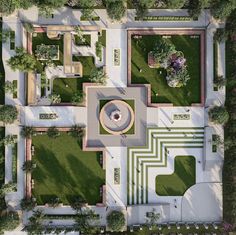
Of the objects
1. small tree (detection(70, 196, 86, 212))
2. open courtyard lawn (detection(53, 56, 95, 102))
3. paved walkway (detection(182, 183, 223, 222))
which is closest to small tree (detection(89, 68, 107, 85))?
open courtyard lawn (detection(53, 56, 95, 102))

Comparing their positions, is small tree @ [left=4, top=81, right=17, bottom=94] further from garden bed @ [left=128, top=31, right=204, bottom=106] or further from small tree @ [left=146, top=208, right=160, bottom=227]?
small tree @ [left=146, top=208, right=160, bottom=227]

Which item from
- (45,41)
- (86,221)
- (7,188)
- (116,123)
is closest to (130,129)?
(116,123)

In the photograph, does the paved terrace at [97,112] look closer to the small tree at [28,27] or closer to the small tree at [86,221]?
the small tree at [86,221]

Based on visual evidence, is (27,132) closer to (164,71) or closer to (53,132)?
(53,132)

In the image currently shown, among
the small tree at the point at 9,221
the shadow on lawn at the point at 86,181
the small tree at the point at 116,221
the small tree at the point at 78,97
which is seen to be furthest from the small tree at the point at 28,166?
the small tree at the point at 116,221

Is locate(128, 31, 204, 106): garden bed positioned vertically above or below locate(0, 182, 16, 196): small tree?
above

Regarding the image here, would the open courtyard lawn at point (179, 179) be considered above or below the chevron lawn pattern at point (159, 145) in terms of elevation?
below
